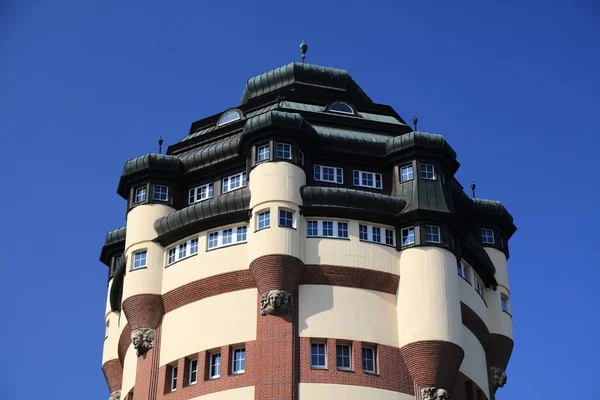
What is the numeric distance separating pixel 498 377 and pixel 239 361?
17626 millimetres

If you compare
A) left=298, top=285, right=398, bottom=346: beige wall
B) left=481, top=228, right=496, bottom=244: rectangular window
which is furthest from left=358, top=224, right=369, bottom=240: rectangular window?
left=481, top=228, right=496, bottom=244: rectangular window

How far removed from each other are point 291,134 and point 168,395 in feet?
51.1

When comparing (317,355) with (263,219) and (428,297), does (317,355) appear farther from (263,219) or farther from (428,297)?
(263,219)

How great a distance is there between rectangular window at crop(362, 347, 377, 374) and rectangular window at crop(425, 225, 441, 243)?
6.93m

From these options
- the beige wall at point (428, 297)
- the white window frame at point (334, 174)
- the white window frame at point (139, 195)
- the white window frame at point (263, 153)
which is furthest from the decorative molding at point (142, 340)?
the beige wall at point (428, 297)

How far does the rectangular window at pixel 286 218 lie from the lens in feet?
208

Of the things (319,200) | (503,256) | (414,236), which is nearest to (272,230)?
(319,200)

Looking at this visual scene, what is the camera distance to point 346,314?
6253cm

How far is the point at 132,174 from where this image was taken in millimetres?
69438

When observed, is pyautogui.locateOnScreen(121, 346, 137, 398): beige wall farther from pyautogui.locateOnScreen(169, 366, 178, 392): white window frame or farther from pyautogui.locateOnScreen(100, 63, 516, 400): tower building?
pyautogui.locateOnScreen(169, 366, 178, 392): white window frame

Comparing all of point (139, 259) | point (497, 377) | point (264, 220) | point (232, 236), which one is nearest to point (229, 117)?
point (232, 236)

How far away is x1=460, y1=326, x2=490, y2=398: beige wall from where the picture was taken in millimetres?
65312

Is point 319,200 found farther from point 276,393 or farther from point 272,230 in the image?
point 276,393

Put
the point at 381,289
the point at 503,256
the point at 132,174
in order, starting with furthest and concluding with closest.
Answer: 1. the point at 503,256
2. the point at 132,174
3. the point at 381,289
